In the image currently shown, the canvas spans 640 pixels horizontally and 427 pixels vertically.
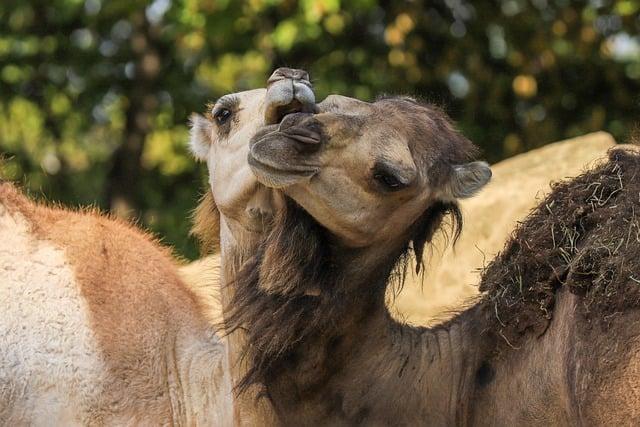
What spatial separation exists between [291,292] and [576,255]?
2.93 ft

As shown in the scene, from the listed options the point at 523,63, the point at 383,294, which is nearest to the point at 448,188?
the point at 383,294

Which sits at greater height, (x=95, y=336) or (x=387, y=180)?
(x=387, y=180)

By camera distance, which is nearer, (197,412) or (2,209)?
(197,412)

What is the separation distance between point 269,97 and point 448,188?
0.64 metres

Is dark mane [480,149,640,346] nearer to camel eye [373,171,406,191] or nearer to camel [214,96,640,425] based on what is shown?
camel [214,96,640,425]

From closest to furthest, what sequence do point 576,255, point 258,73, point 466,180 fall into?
point 576,255 < point 466,180 < point 258,73

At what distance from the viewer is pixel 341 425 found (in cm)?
414

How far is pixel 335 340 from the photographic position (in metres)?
4.08

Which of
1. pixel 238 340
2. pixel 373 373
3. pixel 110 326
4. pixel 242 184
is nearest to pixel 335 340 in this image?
pixel 373 373

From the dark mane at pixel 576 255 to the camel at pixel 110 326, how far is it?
857 millimetres

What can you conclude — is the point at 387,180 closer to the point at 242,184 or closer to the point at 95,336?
the point at 242,184

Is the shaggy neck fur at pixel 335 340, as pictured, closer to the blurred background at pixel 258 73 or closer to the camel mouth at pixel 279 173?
the camel mouth at pixel 279 173

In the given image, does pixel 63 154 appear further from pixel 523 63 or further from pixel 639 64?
pixel 639 64

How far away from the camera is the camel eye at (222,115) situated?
4.35 m
